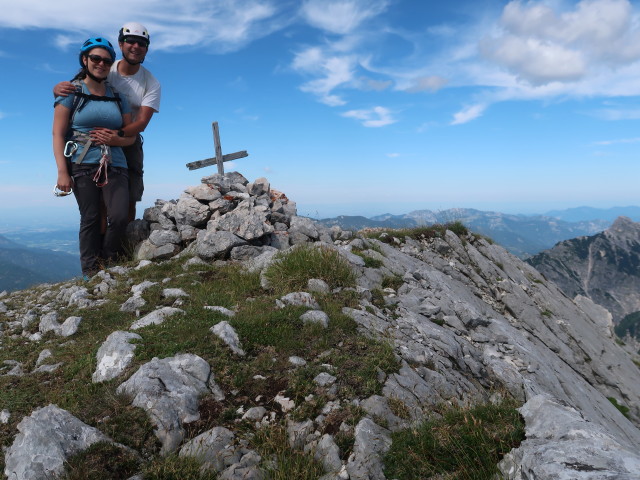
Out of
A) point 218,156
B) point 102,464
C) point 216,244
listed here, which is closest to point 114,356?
point 102,464

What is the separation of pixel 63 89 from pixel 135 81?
1839 millimetres

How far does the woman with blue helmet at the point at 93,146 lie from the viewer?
33.5ft

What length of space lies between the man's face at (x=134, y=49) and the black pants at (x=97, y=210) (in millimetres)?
3081

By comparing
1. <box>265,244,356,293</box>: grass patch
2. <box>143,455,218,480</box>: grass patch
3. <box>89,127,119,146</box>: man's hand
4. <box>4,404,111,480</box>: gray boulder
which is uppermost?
<box>89,127,119,146</box>: man's hand

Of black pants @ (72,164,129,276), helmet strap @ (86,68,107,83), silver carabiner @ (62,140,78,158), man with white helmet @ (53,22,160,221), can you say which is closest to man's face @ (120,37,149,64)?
man with white helmet @ (53,22,160,221)

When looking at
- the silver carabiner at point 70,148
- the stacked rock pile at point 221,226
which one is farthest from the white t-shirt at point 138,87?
the stacked rock pile at point 221,226

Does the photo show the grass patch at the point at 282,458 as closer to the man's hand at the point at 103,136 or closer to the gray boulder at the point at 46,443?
the gray boulder at the point at 46,443

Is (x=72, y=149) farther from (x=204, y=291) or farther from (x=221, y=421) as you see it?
(x=221, y=421)

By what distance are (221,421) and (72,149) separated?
30.3 ft

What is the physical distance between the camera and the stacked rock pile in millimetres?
11672

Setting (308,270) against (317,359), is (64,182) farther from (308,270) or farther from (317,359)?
(317,359)

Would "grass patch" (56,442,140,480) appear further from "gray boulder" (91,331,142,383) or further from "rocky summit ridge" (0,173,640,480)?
"gray boulder" (91,331,142,383)

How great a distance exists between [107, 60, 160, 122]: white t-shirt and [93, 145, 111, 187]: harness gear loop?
1.44 metres

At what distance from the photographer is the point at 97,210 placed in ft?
36.6
